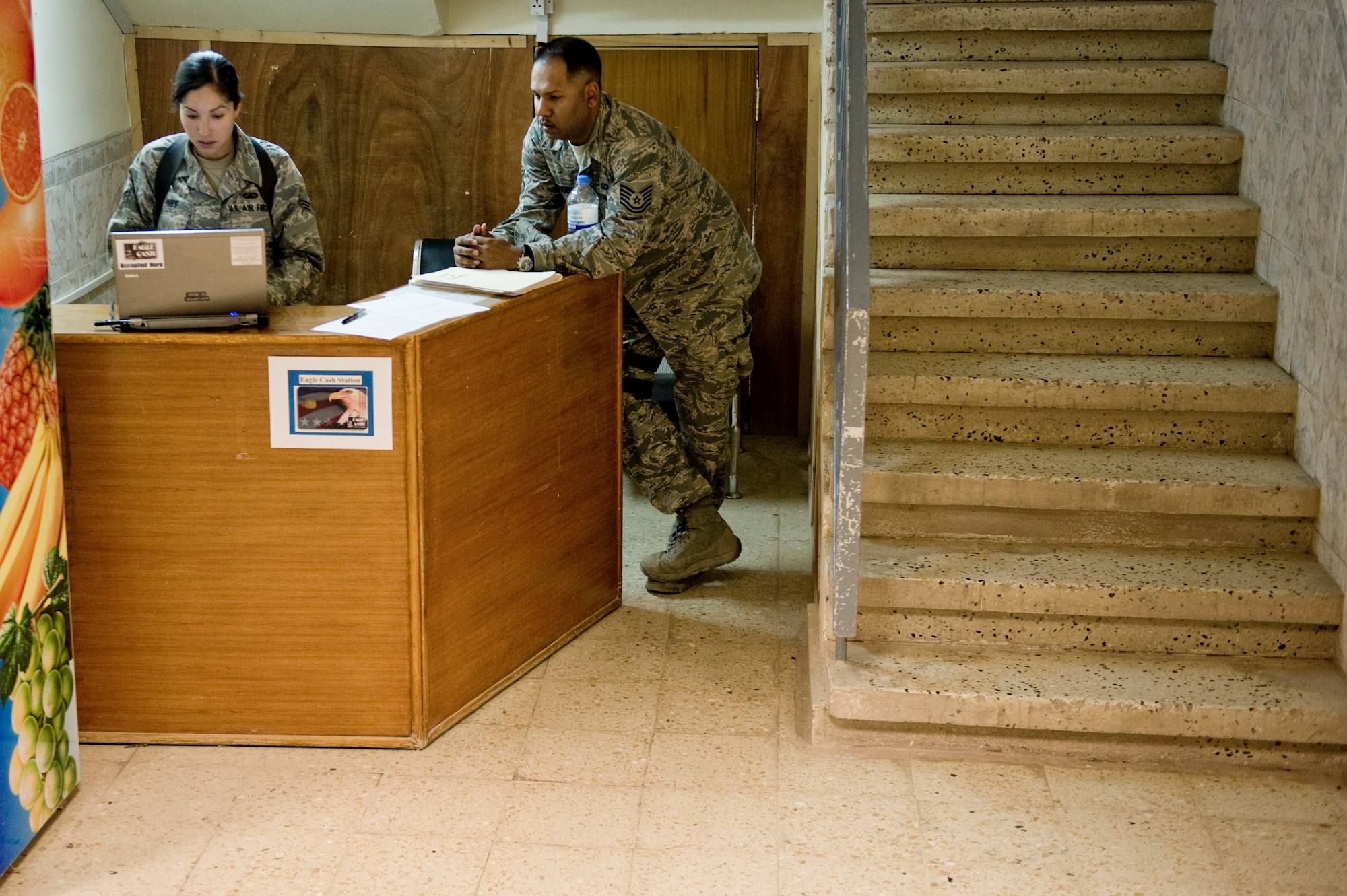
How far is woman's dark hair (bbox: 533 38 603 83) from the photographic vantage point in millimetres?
3943

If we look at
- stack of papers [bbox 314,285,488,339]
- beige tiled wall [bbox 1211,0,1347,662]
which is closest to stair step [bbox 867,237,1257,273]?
beige tiled wall [bbox 1211,0,1347,662]

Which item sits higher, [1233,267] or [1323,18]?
[1323,18]

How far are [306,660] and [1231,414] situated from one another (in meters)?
2.56

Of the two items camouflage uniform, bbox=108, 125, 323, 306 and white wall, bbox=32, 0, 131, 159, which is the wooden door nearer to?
white wall, bbox=32, 0, 131, 159

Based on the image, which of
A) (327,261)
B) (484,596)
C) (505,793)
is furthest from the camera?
(327,261)

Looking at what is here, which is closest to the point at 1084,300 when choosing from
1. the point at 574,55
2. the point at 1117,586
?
the point at 1117,586

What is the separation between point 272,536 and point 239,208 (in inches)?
45.0

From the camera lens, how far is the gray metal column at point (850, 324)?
124 inches

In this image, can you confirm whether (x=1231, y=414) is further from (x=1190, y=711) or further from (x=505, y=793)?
(x=505, y=793)

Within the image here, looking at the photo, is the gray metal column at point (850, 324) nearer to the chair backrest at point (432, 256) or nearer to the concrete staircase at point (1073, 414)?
the concrete staircase at point (1073, 414)

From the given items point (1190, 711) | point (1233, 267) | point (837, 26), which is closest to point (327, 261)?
point (837, 26)

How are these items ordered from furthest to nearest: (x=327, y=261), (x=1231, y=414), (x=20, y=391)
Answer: (x=327, y=261) → (x=1231, y=414) → (x=20, y=391)

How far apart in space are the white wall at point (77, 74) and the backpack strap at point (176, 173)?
82cm

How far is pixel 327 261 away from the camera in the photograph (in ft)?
19.0
